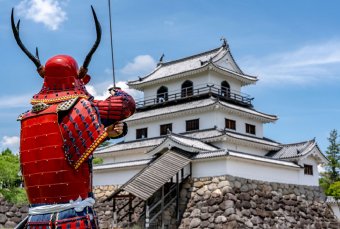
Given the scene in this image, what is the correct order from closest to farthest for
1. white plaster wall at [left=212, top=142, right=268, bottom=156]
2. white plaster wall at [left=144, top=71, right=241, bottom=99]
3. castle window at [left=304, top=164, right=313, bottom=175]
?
1. white plaster wall at [left=212, top=142, right=268, bottom=156]
2. castle window at [left=304, top=164, right=313, bottom=175]
3. white plaster wall at [left=144, top=71, right=241, bottom=99]

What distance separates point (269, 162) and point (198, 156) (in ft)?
10.9

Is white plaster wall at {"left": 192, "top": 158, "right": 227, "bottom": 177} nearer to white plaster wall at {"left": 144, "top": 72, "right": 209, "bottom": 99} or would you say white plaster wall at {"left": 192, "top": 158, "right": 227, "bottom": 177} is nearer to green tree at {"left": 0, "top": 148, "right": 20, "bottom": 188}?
white plaster wall at {"left": 144, "top": 72, "right": 209, "bottom": 99}

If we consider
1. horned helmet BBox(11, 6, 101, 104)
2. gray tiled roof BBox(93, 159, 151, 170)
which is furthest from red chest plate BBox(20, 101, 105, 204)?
gray tiled roof BBox(93, 159, 151, 170)

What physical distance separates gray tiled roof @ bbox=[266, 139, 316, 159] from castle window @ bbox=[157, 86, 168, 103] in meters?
6.29

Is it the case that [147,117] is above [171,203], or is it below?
above

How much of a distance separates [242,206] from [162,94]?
950 cm

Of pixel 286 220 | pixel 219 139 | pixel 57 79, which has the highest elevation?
pixel 219 139

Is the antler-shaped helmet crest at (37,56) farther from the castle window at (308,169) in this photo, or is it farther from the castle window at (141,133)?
the castle window at (141,133)

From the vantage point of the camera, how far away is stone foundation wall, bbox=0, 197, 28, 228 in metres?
19.4

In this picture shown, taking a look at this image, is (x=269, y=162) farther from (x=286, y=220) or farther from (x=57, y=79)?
(x=57, y=79)

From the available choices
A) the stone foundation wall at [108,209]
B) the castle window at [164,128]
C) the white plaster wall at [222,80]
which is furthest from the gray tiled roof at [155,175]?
the white plaster wall at [222,80]

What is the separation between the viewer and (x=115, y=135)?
4414 millimetres

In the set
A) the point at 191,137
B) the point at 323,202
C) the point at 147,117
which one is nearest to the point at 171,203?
the point at 191,137

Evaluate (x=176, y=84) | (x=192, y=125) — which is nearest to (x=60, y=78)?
(x=192, y=125)
